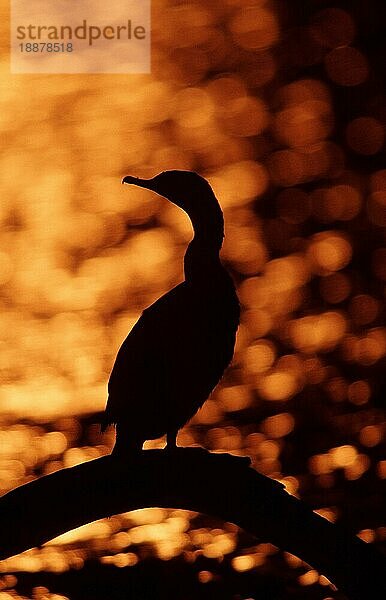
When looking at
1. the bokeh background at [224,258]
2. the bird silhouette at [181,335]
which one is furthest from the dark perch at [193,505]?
the bokeh background at [224,258]


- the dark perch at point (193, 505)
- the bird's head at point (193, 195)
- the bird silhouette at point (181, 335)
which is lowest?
the dark perch at point (193, 505)

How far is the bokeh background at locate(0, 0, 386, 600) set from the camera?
1338 mm

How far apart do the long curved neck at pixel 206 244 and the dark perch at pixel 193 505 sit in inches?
9.7

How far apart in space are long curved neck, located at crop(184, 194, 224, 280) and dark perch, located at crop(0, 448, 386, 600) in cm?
25

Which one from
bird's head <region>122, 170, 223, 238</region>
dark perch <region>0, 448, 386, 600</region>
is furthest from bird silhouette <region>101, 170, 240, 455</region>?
dark perch <region>0, 448, 386, 600</region>

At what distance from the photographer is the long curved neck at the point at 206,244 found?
82cm

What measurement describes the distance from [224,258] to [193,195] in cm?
64

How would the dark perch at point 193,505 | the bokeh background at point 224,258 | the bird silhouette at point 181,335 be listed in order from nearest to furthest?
the dark perch at point 193,505, the bird silhouette at point 181,335, the bokeh background at point 224,258

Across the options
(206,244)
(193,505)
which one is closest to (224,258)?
(206,244)

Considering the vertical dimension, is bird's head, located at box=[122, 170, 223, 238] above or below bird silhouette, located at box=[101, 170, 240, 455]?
above

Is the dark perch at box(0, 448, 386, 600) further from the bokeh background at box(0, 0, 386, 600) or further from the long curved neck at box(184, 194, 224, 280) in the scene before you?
the bokeh background at box(0, 0, 386, 600)

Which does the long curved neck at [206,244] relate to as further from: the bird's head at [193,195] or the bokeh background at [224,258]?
the bokeh background at [224,258]

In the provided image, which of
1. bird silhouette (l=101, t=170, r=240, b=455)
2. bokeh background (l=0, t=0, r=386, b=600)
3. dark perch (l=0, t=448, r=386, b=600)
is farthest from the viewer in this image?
bokeh background (l=0, t=0, r=386, b=600)

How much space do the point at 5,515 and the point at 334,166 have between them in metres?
1.04
